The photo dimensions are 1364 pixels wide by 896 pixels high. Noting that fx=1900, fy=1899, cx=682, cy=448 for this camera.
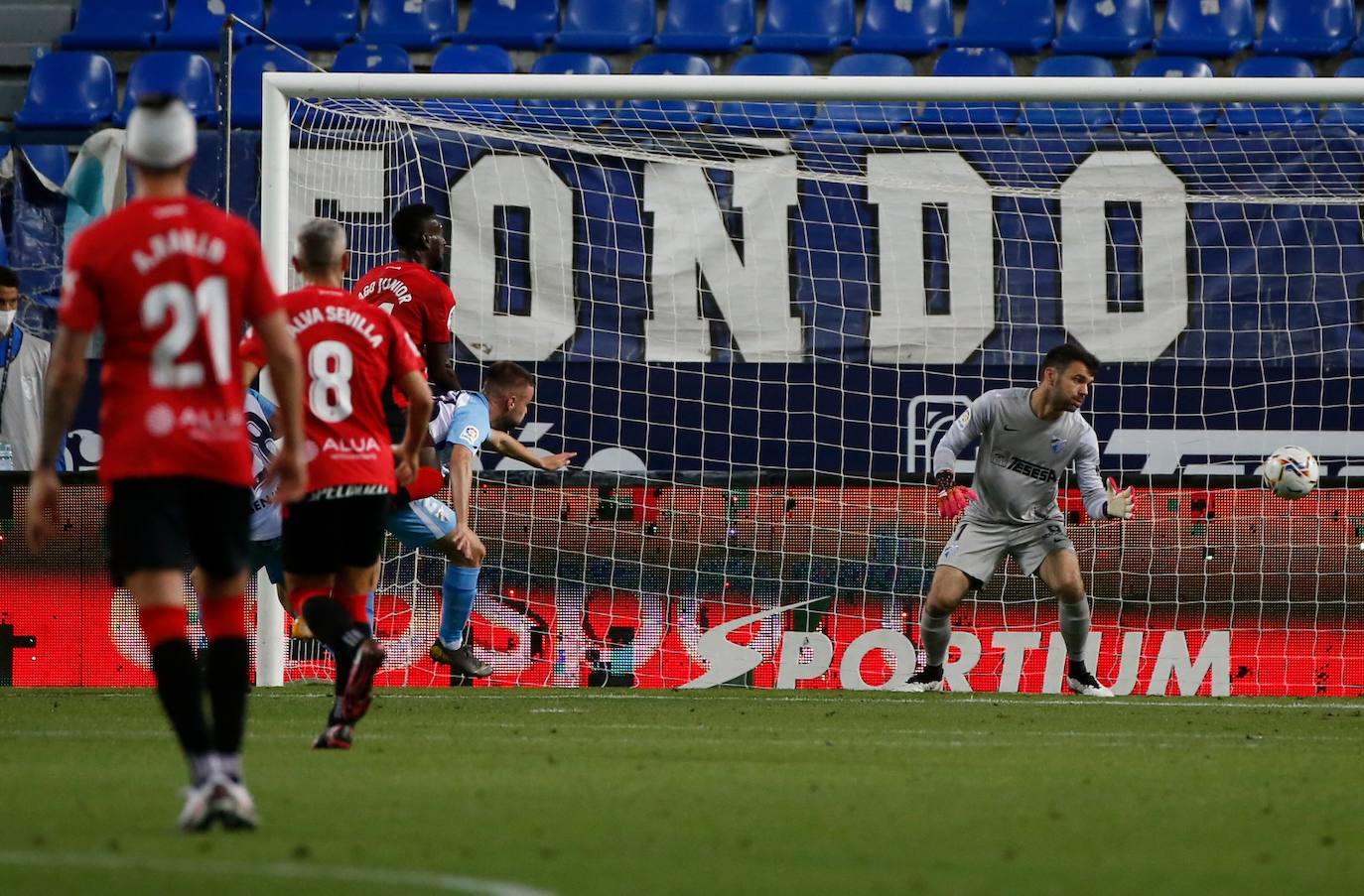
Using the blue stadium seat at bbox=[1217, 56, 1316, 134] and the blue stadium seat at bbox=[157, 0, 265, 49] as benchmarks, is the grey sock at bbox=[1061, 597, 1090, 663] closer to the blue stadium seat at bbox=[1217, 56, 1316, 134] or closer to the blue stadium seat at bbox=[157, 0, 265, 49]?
the blue stadium seat at bbox=[1217, 56, 1316, 134]

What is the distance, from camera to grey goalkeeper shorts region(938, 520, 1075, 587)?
973 centimetres

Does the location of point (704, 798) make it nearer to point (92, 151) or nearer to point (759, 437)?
point (759, 437)

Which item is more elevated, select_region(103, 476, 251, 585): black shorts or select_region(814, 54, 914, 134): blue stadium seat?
select_region(814, 54, 914, 134): blue stadium seat

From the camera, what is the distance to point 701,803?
4855 millimetres

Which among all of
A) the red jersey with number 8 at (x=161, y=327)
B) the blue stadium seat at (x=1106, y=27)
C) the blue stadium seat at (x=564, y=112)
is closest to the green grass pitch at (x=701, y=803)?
the red jersey with number 8 at (x=161, y=327)

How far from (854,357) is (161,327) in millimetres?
8117

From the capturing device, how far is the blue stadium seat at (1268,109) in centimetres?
1209

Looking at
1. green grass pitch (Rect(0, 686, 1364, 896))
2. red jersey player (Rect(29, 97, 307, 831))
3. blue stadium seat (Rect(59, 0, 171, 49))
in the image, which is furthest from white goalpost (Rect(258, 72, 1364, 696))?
red jersey player (Rect(29, 97, 307, 831))

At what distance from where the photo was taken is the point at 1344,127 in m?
12.1

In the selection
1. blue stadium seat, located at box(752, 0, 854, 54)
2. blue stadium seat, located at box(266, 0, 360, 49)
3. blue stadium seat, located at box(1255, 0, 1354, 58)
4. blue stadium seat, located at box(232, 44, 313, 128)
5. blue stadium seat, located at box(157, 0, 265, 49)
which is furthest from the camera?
blue stadium seat, located at box(157, 0, 265, 49)

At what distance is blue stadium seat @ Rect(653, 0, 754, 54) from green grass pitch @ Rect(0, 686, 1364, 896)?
8340 millimetres

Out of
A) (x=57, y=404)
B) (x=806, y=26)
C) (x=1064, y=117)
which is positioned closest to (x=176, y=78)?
(x=806, y=26)

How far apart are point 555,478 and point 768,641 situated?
1491 millimetres

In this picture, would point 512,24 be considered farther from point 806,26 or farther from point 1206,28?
point 1206,28
